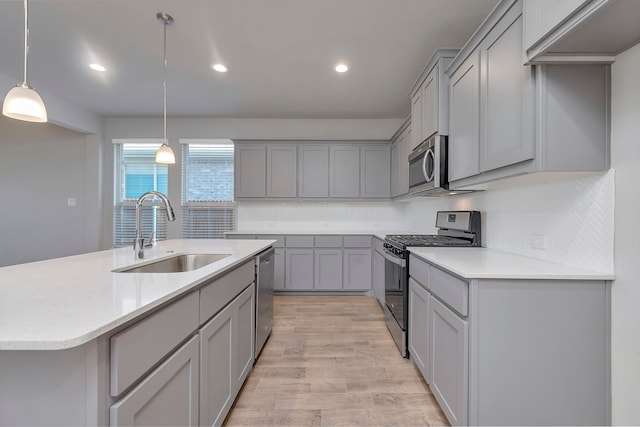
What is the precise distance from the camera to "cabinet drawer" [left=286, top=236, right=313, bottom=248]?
404 centimetres

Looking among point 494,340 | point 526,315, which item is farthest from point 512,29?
point 494,340

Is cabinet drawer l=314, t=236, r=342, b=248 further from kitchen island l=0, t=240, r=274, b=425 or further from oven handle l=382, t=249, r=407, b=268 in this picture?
kitchen island l=0, t=240, r=274, b=425

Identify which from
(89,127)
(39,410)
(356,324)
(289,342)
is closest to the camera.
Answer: (39,410)

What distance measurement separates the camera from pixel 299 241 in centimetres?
405

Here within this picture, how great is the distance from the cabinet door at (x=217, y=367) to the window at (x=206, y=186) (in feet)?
10.7

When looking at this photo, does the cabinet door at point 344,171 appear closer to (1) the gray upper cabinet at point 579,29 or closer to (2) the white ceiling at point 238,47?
(2) the white ceiling at point 238,47

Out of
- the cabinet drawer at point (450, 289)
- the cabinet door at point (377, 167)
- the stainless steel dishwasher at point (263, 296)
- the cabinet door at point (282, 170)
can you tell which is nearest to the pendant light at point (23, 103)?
the stainless steel dishwasher at point (263, 296)

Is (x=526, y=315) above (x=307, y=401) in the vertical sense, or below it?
above

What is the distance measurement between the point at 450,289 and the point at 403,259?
0.76 metres

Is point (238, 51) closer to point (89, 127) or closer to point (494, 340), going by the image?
point (494, 340)

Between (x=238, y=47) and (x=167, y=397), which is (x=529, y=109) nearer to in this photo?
(x=167, y=397)

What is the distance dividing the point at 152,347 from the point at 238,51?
260cm

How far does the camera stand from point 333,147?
4.28 m

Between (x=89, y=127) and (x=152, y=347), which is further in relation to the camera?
(x=89, y=127)
